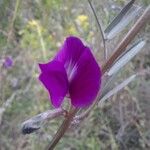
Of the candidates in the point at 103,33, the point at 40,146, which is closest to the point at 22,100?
the point at 40,146

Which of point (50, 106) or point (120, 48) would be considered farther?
point (50, 106)

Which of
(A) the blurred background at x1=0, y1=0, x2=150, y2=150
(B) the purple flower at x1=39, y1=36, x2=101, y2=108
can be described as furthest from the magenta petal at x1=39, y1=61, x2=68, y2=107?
(A) the blurred background at x1=0, y1=0, x2=150, y2=150

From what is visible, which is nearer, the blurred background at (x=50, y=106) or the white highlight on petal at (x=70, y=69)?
the white highlight on petal at (x=70, y=69)

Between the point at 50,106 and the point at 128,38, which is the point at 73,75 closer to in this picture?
the point at 128,38

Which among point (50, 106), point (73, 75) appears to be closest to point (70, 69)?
point (73, 75)

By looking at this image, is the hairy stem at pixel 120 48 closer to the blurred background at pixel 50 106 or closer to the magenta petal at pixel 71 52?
the magenta petal at pixel 71 52

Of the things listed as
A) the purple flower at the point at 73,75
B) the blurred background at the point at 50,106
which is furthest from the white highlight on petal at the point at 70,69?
the blurred background at the point at 50,106

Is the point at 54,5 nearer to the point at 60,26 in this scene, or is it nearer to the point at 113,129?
the point at 60,26
